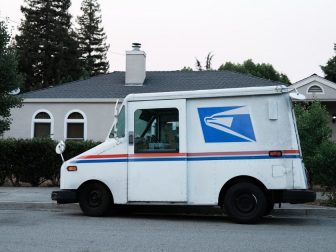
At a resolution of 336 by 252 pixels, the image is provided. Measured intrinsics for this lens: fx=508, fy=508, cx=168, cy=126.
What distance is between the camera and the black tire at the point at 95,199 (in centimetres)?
1029

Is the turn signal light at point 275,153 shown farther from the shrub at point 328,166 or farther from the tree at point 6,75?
the tree at point 6,75

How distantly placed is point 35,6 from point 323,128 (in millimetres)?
52815

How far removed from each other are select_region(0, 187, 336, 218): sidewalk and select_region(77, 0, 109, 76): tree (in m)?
53.7

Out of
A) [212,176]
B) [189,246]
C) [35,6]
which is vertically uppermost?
[35,6]

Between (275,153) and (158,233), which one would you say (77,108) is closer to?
(275,153)

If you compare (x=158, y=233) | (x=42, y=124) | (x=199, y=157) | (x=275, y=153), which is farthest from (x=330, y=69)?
(x=158, y=233)

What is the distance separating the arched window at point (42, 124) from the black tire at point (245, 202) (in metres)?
17.5

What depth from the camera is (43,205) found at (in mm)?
11836

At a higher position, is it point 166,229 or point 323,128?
point 323,128

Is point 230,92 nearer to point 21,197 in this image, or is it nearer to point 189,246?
point 189,246

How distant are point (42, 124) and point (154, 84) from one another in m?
6.12

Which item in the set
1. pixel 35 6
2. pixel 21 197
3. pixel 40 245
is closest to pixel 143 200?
pixel 40 245

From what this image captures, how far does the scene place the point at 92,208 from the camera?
10398 millimetres

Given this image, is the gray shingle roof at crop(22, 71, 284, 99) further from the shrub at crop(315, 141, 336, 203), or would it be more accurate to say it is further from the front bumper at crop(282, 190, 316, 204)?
the front bumper at crop(282, 190, 316, 204)
